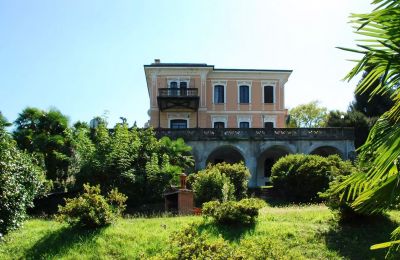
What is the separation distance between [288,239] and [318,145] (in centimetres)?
2138

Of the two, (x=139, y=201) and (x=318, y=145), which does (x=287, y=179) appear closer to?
(x=139, y=201)

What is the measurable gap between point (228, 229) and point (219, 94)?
2964 centimetres

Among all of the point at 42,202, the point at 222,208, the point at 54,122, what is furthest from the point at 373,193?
the point at 54,122

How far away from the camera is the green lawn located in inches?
463

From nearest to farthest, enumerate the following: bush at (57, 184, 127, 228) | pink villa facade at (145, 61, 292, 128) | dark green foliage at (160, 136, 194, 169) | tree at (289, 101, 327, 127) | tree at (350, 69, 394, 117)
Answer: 1. bush at (57, 184, 127, 228)
2. dark green foliage at (160, 136, 194, 169)
3. pink villa facade at (145, 61, 292, 128)
4. tree at (350, 69, 394, 117)
5. tree at (289, 101, 327, 127)

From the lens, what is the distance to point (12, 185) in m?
13.0

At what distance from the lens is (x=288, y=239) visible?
40.7ft

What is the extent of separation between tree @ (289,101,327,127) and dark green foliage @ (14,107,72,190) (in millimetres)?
43251

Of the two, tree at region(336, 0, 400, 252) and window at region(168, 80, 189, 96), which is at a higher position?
window at region(168, 80, 189, 96)

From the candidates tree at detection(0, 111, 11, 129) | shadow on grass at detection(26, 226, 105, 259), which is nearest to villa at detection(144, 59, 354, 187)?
tree at detection(0, 111, 11, 129)

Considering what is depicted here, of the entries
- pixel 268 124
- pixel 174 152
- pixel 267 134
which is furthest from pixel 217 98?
pixel 174 152

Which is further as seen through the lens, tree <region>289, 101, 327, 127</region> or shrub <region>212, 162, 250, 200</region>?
tree <region>289, 101, 327, 127</region>

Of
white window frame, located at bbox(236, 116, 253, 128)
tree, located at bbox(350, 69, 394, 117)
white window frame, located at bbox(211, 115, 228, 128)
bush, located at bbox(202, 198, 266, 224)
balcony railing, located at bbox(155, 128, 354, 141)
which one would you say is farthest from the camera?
tree, located at bbox(350, 69, 394, 117)

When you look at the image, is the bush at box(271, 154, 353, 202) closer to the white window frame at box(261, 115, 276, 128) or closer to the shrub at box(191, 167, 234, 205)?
the shrub at box(191, 167, 234, 205)
